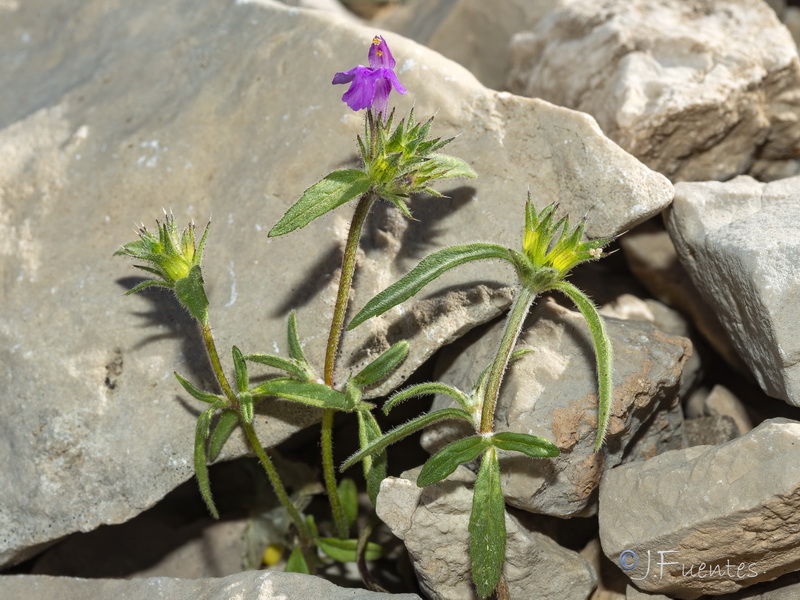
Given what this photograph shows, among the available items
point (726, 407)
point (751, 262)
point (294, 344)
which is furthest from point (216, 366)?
point (726, 407)

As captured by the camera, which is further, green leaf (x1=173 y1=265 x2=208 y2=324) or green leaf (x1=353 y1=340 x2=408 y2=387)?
green leaf (x1=353 y1=340 x2=408 y2=387)

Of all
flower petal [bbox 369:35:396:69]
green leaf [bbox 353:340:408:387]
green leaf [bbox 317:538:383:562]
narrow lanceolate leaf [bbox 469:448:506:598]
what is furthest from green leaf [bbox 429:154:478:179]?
green leaf [bbox 317:538:383:562]

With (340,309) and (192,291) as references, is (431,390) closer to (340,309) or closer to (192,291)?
(340,309)

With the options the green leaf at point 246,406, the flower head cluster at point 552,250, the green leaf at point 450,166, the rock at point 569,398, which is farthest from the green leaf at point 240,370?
the flower head cluster at point 552,250

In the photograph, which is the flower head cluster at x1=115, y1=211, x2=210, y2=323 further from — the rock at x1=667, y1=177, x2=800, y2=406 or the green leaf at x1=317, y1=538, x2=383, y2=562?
the rock at x1=667, y1=177, x2=800, y2=406

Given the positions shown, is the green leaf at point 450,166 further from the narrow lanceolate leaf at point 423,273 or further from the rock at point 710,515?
the rock at point 710,515
